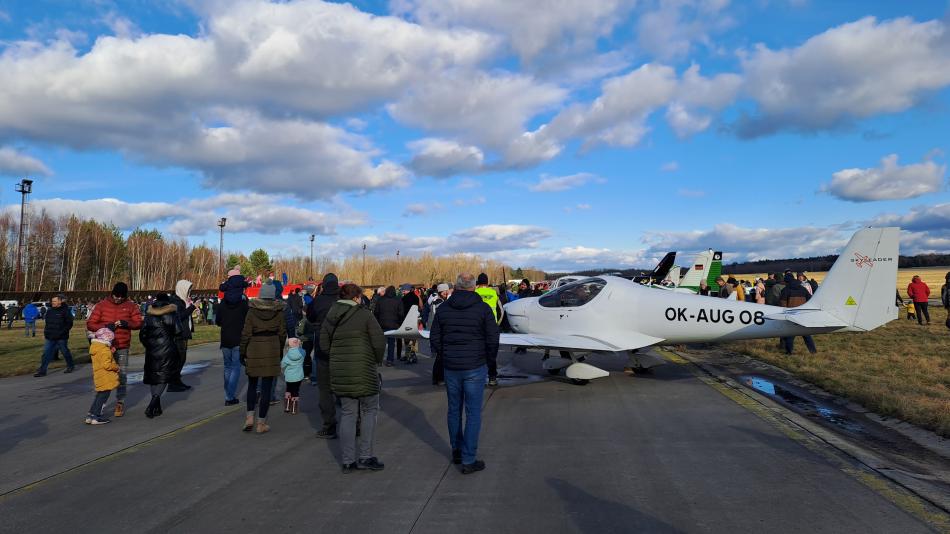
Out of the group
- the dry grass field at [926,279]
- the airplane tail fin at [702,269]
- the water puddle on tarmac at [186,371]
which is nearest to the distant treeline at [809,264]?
the dry grass field at [926,279]

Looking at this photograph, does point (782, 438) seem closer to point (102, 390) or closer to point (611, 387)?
point (611, 387)

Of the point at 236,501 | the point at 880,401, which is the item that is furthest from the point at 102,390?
the point at 880,401

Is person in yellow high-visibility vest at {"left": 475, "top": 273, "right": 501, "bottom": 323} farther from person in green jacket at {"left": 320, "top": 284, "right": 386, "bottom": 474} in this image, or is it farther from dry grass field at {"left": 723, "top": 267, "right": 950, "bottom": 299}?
dry grass field at {"left": 723, "top": 267, "right": 950, "bottom": 299}

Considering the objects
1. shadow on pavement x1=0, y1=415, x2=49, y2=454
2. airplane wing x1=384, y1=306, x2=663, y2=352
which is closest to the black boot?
shadow on pavement x1=0, y1=415, x2=49, y2=454

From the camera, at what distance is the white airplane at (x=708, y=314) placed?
10.0 meters

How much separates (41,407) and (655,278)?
124 ft

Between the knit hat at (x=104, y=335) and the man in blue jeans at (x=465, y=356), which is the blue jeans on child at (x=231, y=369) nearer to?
the knit hat at (x=104, y=335)

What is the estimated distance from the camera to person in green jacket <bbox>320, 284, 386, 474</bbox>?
5.23 meters

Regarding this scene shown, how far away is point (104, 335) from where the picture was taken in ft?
24.6

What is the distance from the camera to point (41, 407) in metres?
8.70

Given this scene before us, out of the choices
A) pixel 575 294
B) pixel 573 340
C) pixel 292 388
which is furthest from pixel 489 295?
pixel 292 388

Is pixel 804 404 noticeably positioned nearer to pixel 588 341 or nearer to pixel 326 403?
pixel 588 341

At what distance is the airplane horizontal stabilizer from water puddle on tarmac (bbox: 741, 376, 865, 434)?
3.89 feet

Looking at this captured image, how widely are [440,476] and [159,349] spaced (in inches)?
195
